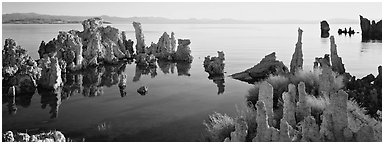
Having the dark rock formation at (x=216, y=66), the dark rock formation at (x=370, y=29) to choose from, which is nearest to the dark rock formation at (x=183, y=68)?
the dark rock formation at (x=216, y=66)

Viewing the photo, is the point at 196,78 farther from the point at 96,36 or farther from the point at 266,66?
the point at 96,36

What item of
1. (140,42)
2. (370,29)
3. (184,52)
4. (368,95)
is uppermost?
(370,29)

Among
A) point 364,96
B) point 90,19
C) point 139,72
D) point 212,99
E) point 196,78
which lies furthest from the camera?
point 90,19

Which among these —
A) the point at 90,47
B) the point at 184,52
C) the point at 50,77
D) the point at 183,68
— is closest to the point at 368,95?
the point at 50,77

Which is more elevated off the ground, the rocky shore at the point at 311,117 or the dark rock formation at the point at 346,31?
the dark rock formation at the point at 346,31

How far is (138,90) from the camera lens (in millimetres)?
30547

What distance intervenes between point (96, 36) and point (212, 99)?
98.7 ft

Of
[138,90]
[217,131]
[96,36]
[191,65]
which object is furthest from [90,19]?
[217,131]

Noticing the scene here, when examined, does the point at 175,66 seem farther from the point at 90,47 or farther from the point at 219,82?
the point at 219,82

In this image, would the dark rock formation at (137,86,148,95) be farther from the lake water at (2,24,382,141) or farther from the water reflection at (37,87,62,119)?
the water reflection at (37,87,62,119)

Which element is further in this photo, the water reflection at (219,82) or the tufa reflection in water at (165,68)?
the tufa reflection in water at (165,68)

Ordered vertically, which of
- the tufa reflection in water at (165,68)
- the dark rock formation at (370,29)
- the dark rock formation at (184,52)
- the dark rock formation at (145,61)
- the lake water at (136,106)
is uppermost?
the dark rock formation at (370,29)

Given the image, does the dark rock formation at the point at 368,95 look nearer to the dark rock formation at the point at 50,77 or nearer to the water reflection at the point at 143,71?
the dark rock formation at the point at 50,77

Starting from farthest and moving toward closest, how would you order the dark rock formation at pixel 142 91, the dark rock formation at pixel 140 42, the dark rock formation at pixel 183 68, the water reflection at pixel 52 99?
the dark rock formation at pixel 140 42
the dark rock formation at pixel 183 68
the dark rock formation at pixel 142 91
the water reflection at pixel 52 99
